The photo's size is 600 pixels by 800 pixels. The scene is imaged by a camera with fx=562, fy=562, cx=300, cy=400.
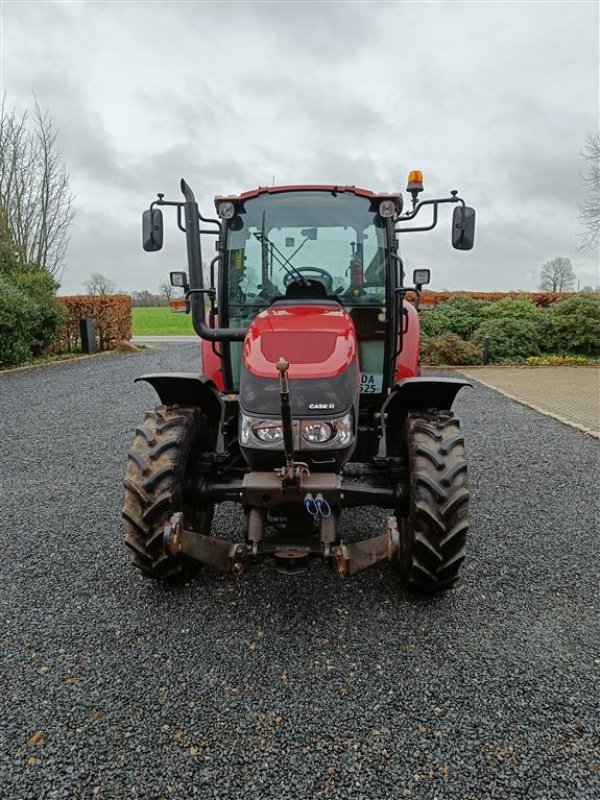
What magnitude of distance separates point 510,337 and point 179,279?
13426mm

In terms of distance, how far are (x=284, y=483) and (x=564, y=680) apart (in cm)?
155

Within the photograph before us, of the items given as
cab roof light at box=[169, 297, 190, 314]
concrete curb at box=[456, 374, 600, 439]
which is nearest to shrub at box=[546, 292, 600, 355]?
concrete curb at box=[456, 374, 600, 439]

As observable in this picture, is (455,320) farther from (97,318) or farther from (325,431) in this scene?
(325,431)

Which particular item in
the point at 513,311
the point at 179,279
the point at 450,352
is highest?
the point at 179,279

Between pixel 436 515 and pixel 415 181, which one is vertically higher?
pixel 415 181

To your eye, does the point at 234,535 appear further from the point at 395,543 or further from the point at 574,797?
the point at 574,797

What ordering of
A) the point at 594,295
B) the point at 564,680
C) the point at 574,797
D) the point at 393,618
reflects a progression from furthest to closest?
1. the point at 594,295
2. the point at 393,618
3. the point at 564,680
4. the point at 574,797

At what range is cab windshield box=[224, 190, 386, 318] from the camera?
3996mm

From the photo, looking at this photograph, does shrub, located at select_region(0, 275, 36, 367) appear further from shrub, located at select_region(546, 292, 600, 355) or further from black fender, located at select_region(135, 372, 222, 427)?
shrub, located at select_region(546, 292, 600, 355)

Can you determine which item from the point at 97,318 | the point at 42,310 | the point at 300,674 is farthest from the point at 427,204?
the point at 97,318

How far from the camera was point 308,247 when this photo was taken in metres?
4.02

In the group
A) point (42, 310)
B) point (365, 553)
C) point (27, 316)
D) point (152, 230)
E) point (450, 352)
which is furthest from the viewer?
point (450, 352)

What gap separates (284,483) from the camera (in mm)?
2773

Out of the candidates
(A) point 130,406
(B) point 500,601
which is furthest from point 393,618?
(A) point 130,406
